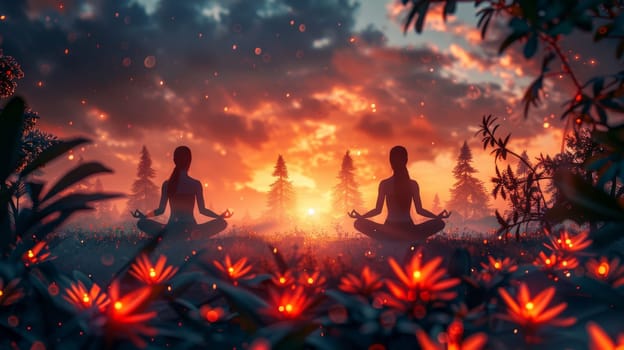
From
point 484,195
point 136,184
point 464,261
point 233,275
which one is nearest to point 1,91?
point 233,275

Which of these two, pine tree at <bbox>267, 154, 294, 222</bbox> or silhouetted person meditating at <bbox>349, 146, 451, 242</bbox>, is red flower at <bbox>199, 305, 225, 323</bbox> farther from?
pine tree at <bbox>267, 154, 294, 222</bbox>

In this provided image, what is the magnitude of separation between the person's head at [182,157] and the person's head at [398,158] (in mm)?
5195

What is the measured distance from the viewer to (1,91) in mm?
12602

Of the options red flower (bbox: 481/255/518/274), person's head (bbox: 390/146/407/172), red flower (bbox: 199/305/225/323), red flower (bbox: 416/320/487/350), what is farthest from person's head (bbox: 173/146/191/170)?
red flower (bbox: 416/320/487/350)

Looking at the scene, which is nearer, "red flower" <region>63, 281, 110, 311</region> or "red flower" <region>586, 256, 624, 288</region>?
"red flower" <region>63, 281, 110, 311</region>

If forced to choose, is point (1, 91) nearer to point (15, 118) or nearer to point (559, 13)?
point (15, 118)

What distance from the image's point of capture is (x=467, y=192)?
50.6m

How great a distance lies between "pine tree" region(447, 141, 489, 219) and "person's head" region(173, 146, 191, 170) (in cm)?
3983

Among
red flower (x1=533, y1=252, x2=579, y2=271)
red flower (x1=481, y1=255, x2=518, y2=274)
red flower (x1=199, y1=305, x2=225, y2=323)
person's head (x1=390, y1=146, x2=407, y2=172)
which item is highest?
person's head (x1=390, y1=146, x2=407, y2=172)

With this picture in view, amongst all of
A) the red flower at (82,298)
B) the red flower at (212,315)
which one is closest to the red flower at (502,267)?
the red flower at (212,315)

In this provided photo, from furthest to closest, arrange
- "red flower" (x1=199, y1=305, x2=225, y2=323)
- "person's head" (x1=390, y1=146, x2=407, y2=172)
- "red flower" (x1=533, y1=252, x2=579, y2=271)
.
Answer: "person's head" (x1=390, y1=146, x2=407, y2=172) → "red flower" (x1=533, y1=252, x2=579, y2=271) → "red flower" (x1=199, y1=305, x2=225, y2=323)

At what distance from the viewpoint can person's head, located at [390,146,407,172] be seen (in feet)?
33.6

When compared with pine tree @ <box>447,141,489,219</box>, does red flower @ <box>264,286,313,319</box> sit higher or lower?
lower

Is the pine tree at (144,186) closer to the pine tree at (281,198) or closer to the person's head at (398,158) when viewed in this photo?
the pine tree at (281,198)
